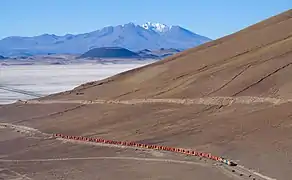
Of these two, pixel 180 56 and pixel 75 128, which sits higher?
pixel 180 56

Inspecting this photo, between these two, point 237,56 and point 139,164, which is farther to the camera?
point 237,56

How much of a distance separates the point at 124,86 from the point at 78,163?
2842 cm

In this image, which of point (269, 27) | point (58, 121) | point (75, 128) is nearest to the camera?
point (75, 128)

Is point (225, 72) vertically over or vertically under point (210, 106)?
over

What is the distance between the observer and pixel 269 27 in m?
66.9

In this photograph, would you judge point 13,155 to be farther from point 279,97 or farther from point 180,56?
point 180,56

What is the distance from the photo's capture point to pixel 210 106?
45781 millimetres

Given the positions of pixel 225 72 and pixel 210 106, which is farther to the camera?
pixel 225 72

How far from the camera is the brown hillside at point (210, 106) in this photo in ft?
116

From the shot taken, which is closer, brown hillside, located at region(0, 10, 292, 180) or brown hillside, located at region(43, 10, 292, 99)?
brown hillside, located at region(0, 10, 292, 180)

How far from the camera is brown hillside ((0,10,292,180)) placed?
116 feet

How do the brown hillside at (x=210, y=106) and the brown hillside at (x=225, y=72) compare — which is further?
the brown hillside at (x=225, y=72)

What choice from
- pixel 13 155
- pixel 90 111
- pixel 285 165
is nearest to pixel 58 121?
pixel 90 111

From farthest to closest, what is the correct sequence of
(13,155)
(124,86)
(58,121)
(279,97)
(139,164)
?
(124,86) → (58,121) → (279,97) → (13,155) → (139,164)
